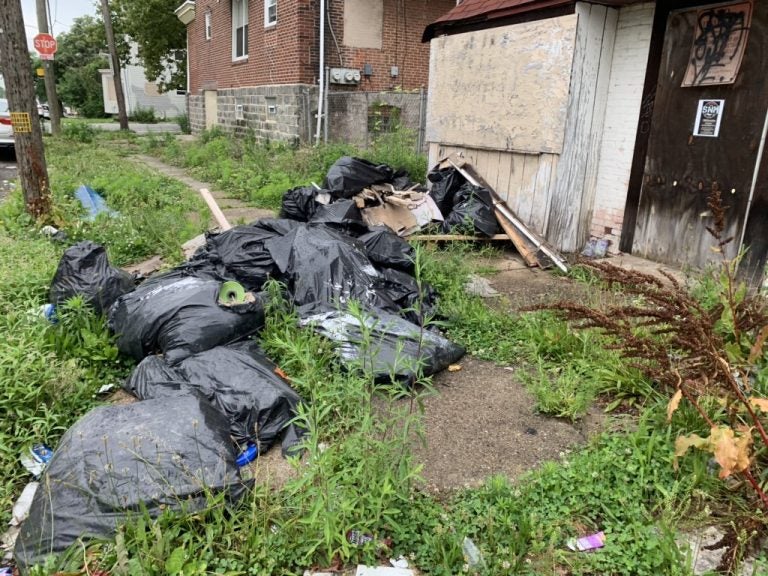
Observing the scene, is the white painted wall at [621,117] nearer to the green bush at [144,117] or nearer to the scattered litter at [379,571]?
the scattered litter at [379,571]

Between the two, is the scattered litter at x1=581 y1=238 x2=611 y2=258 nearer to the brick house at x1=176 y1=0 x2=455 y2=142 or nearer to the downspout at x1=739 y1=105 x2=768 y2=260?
the downspout at x1=739 y1=105 x2=768 y2=260

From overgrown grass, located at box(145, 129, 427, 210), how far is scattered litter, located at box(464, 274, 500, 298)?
358 cm

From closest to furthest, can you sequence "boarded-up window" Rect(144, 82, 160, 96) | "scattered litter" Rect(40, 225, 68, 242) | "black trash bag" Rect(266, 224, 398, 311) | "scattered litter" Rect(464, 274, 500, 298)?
"black trash bag" Rect(266, 224, 398, 311) < "scattered litter" Rect(464, 274, 500, 298) < "scattered litter" Rect(40, 225, 68, 242) < "boarded-up window" Rect(144, 82, 160, 96)

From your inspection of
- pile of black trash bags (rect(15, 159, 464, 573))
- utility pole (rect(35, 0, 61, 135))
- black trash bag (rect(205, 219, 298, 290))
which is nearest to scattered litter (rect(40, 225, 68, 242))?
pile of black trash bags (rect(15, 159, 464, 573))

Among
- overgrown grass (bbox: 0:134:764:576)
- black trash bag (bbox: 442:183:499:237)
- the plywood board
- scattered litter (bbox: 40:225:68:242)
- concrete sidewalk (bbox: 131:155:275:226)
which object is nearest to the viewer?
overgrown grass (bbox: 0:134:764:576)

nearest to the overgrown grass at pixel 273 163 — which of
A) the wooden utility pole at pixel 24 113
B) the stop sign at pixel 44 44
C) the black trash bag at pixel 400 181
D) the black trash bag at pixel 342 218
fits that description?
the black trash bag at pixel 400 181

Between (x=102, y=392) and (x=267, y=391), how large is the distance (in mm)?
1135

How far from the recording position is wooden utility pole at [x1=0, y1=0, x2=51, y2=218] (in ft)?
20.9

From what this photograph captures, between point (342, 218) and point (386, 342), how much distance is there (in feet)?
6.97

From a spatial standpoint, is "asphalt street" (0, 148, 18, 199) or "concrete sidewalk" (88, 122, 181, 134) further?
"concrete sidewalk" (88, 122, 181, 134)

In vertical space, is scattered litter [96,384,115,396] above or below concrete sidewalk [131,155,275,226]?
below

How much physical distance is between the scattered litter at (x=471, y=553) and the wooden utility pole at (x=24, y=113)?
6207 mm

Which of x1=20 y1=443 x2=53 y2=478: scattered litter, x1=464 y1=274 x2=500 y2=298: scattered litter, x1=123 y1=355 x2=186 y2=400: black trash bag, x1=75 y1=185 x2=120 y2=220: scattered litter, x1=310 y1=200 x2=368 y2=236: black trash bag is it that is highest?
x1=310 y1=200 x2=368 y2=236: black trash bag

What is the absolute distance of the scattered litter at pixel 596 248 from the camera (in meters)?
6.07
